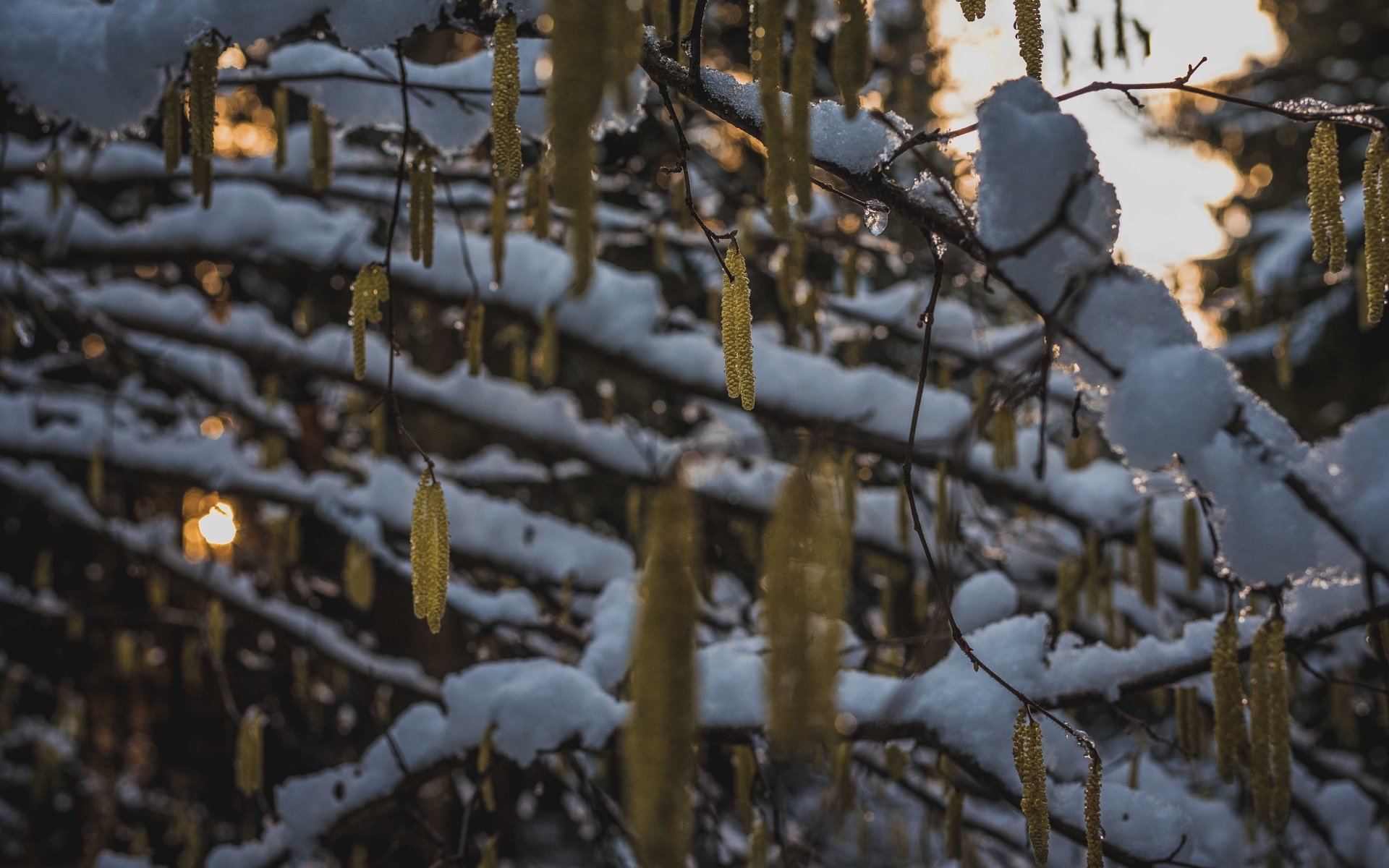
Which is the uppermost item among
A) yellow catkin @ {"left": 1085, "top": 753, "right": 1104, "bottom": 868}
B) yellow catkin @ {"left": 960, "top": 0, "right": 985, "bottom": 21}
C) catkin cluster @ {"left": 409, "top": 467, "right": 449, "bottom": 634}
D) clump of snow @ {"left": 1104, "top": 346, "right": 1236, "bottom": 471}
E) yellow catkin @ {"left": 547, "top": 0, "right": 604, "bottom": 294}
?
yellow catkin @ {"left": 960, "top": 0, "right": 985, "bottom": 21}

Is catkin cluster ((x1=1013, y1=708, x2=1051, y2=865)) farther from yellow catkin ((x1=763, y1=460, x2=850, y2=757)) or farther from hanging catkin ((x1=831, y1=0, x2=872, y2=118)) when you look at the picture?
hanging catkin ((x1=831, y1=0, x2=872, y2=118))

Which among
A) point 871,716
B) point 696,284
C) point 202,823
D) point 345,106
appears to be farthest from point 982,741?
point 202,823

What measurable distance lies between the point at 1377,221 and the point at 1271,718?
617 millimetres

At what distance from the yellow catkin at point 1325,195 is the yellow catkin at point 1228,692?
19.1 inches

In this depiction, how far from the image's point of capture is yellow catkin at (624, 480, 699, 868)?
0.54m

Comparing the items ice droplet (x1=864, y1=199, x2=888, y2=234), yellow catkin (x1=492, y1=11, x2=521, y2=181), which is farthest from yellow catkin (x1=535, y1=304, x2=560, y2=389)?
yellow catkin (x1=492, y1=11, x2=521, y2=181)

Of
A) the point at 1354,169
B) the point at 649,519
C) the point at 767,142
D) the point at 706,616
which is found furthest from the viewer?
the point at 1354,169

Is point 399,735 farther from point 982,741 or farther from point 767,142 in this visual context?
point 767,142

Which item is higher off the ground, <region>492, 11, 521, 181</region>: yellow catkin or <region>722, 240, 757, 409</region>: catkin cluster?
<region>492, 11, 521, 181</region>: yellow catkin

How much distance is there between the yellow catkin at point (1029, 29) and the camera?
1035mm

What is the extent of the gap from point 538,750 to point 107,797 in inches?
196

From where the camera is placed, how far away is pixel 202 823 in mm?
5070

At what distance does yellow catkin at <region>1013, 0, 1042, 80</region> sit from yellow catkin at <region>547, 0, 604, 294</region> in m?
0.66

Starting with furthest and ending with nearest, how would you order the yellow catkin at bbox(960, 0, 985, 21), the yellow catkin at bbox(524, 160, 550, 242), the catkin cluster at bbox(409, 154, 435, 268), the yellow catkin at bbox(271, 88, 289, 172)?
1. the yellow catkin at bbox(271, 88, 289, 172)
2. the yellow catkin at bbox(524, 160, 550, 242)
3. the catkin cluster at bbox(409, 154, 435, 268)
4. the yellow catkin at bbox(960, 0, 985, 21)
